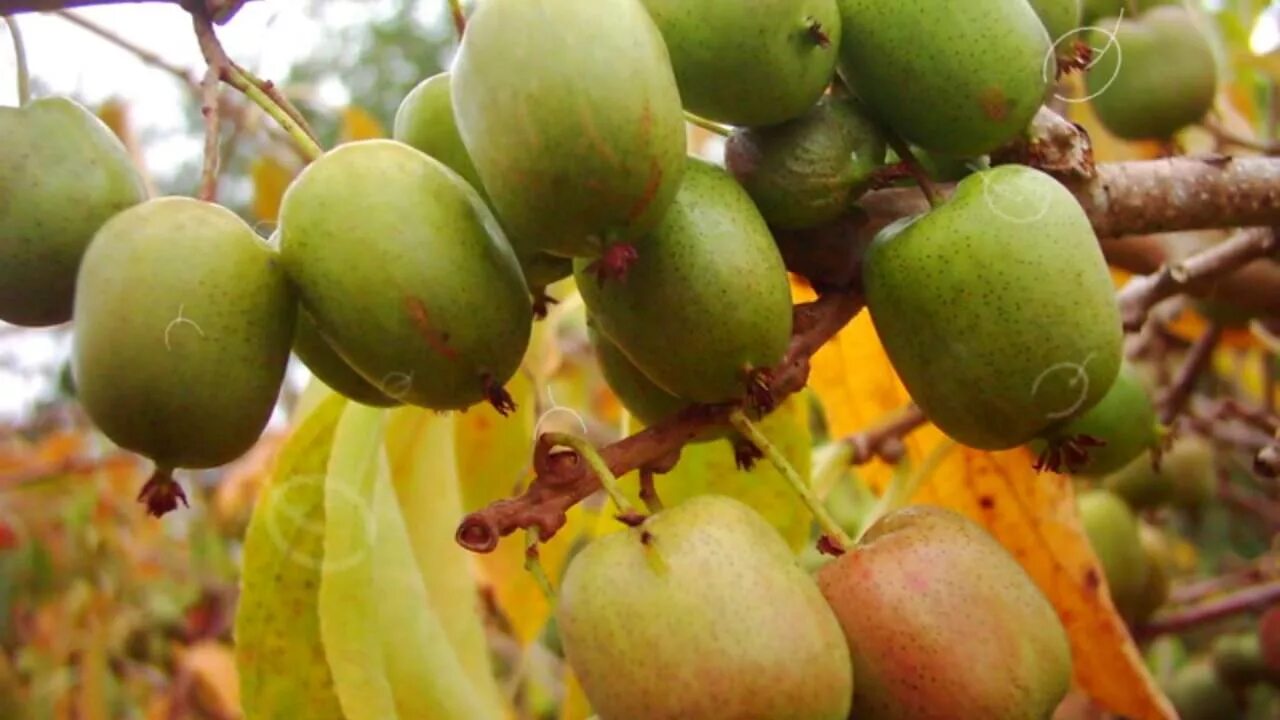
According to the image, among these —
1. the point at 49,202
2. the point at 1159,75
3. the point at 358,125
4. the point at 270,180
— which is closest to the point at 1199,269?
the point at 1159,75

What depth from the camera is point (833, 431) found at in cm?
190

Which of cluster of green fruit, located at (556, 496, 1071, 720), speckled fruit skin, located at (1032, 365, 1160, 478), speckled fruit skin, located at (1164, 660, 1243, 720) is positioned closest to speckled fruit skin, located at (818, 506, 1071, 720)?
cluster of green fruit, located at (556, 496, 1071, 720)

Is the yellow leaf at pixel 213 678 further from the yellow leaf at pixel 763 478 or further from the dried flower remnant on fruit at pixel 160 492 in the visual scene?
the dried flower remnant on fruit at pixel 160 492

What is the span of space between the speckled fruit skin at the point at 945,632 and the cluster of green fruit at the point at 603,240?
4.2 inches

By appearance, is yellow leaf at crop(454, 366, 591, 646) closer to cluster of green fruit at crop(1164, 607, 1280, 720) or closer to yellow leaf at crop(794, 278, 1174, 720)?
yellow leaf at crop(794, 278, 1174, 720)

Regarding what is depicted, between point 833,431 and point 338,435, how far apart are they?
70 centimetres

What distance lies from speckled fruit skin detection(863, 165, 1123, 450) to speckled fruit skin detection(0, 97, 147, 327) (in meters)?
0.56

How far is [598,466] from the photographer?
97 centimetres

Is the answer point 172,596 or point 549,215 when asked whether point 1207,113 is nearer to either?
point 549,215

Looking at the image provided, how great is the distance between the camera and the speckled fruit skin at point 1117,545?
2062mm

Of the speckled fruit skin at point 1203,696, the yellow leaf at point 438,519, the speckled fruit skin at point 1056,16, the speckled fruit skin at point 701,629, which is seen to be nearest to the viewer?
the speckled fruit skin at point 701,629

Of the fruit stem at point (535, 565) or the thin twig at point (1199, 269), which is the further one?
the thin twig at point (1199, 269)

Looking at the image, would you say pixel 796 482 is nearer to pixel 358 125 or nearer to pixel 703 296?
pixel 703 296

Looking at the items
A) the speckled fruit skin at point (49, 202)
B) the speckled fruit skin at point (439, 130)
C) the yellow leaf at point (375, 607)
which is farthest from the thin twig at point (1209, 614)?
the speckled fruit skin at point (49, 202)
